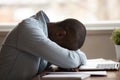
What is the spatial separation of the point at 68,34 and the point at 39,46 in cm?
23

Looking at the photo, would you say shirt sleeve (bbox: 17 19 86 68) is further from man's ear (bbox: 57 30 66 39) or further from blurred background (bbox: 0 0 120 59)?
blurred background (bbox: 0 0 120 59)

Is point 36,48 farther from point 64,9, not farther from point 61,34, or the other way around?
point 64,9

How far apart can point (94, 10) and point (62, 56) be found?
148 cm

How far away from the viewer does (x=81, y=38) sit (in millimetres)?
1849

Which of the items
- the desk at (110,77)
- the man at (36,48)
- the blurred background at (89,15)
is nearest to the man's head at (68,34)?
the man at (36,48)

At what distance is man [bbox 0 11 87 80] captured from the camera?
1.70m

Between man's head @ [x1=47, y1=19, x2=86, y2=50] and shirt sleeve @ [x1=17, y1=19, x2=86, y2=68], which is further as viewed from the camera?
man's head @ [x1=47, y1=19, x2=86, y2=50]

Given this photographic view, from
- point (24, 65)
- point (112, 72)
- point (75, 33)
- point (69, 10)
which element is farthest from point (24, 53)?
point (69, 10)

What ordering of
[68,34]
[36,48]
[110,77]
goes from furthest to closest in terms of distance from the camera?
[68,34] < [36,48] < [110,77]

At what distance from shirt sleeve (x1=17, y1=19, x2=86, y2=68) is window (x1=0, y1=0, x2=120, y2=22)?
139 centimetres

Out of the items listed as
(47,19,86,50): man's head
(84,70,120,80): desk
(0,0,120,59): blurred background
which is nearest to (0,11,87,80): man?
(47,19,86,50): man's head

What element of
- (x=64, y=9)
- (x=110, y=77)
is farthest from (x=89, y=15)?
(x=110, y=77)

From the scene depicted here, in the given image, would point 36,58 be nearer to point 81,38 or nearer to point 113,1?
point 81,38

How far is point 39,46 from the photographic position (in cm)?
169
